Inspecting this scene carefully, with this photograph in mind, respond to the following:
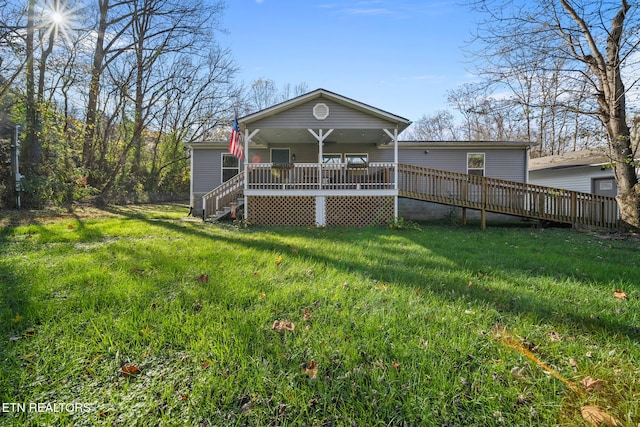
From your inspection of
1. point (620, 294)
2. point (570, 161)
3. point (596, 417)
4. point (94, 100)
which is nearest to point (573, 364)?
point (596, 417)

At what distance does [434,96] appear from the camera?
14.3 metres

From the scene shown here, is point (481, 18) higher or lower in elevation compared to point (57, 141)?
higher

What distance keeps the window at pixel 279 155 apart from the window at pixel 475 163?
8.62 m

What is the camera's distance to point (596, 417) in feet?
5.54

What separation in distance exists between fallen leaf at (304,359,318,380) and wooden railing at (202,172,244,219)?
1058 centimetres

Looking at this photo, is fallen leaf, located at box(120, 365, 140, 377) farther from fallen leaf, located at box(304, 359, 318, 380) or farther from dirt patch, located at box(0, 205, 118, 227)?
dirt patch, located at box(0, 205, 118, 227)

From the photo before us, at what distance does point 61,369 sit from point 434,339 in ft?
8.93

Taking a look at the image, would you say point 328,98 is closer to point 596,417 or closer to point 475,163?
point 475,163

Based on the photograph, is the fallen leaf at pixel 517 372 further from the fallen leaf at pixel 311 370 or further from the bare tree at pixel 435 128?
the bare tree at pixel 435 128

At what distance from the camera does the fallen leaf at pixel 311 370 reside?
2050mm

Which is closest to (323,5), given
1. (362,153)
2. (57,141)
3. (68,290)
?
(362,153)

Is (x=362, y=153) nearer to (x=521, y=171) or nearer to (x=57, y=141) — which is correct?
(x=521, y=171)

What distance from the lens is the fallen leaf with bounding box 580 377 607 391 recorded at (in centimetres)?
192

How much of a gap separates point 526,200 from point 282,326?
11611 mm
